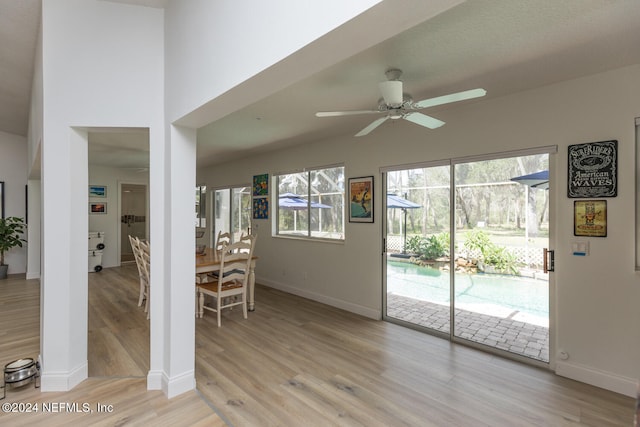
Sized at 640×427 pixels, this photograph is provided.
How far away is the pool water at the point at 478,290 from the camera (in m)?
3.04

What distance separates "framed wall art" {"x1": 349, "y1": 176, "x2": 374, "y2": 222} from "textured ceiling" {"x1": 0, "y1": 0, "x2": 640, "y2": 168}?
0.77 m

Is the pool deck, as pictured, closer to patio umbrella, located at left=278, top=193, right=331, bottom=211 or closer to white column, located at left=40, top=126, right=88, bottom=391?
patio umbrella, located at left=278, top=193, right=331, bottom=211

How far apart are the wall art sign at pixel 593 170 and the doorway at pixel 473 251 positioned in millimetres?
235

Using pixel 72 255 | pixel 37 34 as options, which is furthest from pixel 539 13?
pixel 37 34

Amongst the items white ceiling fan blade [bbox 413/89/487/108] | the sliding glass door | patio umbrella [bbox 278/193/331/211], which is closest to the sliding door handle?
the sliding glass door

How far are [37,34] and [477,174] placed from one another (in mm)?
4436

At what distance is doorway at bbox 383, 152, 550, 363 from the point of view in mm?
3021

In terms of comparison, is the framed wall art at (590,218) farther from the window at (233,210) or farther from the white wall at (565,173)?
the window at (233,210)

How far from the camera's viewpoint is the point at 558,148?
2785mm

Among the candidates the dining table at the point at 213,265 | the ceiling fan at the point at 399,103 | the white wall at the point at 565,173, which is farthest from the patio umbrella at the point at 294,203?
the ceiling fan at the point at 399,103

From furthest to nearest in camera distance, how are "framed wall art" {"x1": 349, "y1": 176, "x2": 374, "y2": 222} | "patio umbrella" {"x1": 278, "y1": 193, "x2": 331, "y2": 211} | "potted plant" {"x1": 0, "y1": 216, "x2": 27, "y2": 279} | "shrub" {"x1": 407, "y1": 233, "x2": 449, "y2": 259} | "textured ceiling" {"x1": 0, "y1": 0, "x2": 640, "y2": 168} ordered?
"potted plant" {"x1": 0, "y1": 216, "x2": 27, "y2": 279}, "patio umbrella" {"x1": 278, "y1": 193, "x2": 331, "y2": 211}, "framed wall art" {"x1": 349, "y1": 176, "x2": 374, "y2": 222}, "shrub" {"x1": 407, "y1": 233, "x2": 449, "y2": 259}, "textured ceiling" {"x1": 0, "y1": 0, "x2": 640, "y2": 168}

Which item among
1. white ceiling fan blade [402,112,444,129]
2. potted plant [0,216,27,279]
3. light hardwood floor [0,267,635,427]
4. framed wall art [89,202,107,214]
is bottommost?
light hardwood floor [0,267,635,427]

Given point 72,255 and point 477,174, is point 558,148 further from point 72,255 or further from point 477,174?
point 72,255

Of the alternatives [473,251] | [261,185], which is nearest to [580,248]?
[473,251]
